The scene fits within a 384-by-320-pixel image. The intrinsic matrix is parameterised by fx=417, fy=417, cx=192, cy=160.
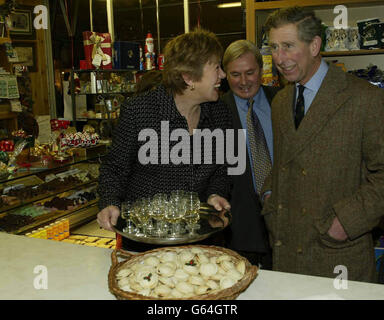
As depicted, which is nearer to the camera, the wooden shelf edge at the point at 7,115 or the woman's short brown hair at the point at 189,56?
the woman's short brown hair at the point at 189,56

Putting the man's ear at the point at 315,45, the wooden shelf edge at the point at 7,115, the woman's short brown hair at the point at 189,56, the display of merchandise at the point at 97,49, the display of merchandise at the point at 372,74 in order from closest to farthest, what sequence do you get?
the man's ear at the point at 315,45 < the woman's short brown hair at the point at 189,56 < the display of merchandise at the point at 372,74 < the wooden shelf edge at the point at 7,115 < the display of merchandise at the point at 97,49

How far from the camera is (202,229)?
5.54 ft

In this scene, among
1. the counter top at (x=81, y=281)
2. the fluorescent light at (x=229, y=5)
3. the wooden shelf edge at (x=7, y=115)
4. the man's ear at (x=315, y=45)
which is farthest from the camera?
the fluorescent light at (x=229, y=5)

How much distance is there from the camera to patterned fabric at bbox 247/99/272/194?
104 inches

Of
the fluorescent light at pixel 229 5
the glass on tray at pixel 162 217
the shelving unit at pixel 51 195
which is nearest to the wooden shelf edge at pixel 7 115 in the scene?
the shelving unit at pixel 51 195

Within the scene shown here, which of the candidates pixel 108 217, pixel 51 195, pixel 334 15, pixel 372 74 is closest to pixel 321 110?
pixel 108 217

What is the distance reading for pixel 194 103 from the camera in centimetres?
211

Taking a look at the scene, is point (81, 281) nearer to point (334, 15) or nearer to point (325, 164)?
point (325, 164)

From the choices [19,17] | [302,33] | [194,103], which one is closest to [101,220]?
[194,103]

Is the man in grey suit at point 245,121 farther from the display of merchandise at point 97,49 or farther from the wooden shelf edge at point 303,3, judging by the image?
the display of merchandise at point 97,49

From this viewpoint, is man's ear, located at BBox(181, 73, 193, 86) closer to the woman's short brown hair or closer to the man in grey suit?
the woman's short brown hair

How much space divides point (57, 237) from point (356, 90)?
279 centimetres

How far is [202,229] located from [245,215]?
110 cm

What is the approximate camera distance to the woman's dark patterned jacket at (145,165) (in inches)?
80.3
